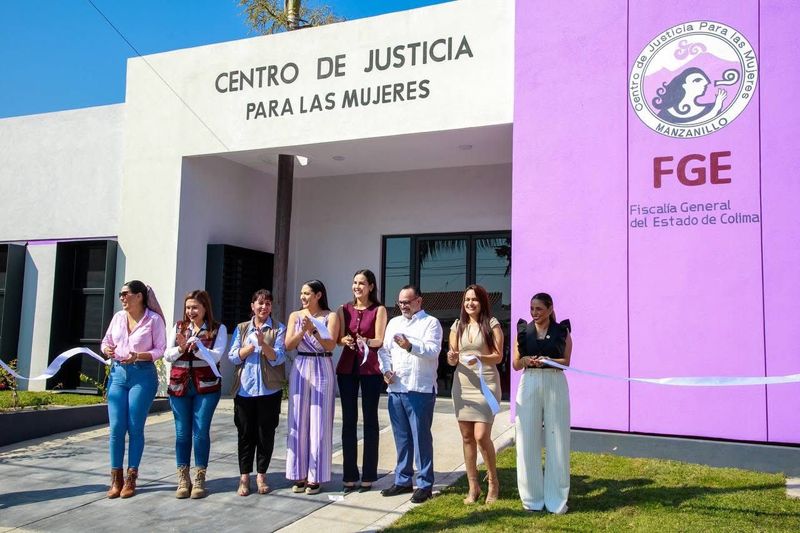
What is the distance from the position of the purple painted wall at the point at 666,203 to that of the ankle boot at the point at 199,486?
142 inches

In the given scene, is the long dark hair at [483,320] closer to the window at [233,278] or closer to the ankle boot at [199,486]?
the ankle boot at [199,486]

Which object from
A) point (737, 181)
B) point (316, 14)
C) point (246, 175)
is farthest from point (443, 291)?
point (316, 14)

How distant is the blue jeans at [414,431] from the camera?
5.37m

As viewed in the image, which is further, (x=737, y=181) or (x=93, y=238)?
(x=93, y=238)

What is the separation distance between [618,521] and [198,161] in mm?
8133

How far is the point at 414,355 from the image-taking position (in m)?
5.35

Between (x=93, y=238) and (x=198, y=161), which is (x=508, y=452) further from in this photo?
(x=93, y=238)

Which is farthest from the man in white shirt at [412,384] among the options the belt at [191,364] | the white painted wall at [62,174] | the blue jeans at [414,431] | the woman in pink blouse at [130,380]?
the white painted wall at [62,174]

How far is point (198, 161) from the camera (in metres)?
10.7

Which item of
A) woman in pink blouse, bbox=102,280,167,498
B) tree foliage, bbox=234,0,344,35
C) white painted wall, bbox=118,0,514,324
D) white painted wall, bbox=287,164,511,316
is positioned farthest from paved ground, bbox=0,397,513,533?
tree foliage, bbox=234,0,344,35

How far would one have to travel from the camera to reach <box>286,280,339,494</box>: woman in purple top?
5.57 meters

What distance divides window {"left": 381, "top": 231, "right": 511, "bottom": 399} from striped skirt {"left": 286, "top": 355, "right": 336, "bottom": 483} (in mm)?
5361

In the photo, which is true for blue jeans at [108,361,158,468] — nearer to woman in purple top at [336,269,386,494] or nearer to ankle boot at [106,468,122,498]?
ankle boot at [106,468,122,498]

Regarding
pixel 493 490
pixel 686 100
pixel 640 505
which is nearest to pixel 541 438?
pixel 493 490
